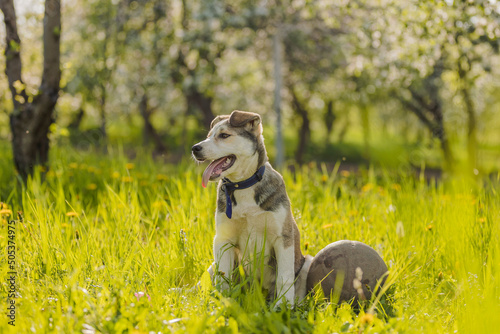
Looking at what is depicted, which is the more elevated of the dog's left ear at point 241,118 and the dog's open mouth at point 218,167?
the dog's left ear at point 241,118

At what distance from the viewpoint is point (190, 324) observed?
2516 millimetres

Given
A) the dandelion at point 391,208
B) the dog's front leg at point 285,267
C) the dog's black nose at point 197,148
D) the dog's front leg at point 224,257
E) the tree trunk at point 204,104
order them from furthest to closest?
the tree trunk at point 204,104
the dandelion at point 391,208
the dog's front leg at point 224,257
the dog's front leg at point 285,267
the dog's black nose at point 197,148

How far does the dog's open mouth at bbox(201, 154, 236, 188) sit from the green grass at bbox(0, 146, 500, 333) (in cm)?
75

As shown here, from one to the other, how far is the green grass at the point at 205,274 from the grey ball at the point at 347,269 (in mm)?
154

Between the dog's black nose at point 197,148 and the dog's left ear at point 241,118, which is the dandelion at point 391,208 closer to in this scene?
the dog's left ear at point 241,118

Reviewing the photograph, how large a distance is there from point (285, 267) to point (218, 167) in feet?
2.92

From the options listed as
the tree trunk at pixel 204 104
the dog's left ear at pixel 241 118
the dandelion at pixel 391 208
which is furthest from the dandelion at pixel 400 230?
the tree trunk at pixel 204 104

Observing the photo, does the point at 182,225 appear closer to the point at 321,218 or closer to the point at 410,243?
the point at 321,218

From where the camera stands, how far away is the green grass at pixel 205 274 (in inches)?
105

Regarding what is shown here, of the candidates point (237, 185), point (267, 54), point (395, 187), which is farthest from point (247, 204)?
point (267, 54)

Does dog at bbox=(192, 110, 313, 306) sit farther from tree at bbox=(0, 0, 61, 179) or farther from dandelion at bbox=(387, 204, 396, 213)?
tree at bbox=(0, 0, 61, 179)

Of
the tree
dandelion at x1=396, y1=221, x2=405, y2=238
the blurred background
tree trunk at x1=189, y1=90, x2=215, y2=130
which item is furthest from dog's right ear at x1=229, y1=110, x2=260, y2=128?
tree trunk at x1=189, y1=90, x2=215, y2=130

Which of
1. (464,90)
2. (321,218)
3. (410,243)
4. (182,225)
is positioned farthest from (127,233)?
(464,90)

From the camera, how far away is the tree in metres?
6.58
